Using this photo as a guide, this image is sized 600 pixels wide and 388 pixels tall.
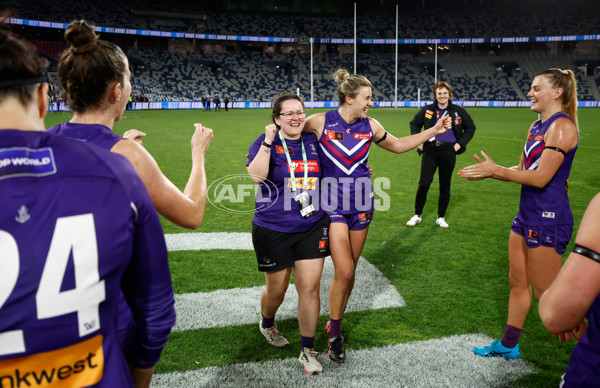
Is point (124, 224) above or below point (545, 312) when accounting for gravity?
above

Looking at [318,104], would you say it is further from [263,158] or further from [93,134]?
[93,134]

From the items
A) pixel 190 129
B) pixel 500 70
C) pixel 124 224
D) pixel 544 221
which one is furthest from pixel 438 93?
pixel 500 70

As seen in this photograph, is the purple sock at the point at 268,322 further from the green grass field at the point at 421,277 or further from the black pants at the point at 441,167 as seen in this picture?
the black pants at the point at 441,167

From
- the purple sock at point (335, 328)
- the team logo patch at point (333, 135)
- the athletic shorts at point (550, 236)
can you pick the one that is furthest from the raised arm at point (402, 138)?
the purple sock at point (335, 328)

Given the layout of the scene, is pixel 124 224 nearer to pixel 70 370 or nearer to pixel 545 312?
pixel 70 370

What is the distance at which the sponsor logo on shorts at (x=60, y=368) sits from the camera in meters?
1.18

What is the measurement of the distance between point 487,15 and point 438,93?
210ft

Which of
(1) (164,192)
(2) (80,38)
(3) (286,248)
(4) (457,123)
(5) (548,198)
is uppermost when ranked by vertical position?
(2) (80,38)

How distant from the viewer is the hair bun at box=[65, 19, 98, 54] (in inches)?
75.3

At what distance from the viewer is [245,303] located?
484 centimetres

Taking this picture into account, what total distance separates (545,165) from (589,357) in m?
2.11

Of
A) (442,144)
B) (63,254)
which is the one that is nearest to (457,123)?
(442,144)

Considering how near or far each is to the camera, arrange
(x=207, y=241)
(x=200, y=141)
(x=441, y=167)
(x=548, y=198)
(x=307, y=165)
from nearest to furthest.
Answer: (x=200, y=141) → (x=548, y=198) → (x=307, y=165) → (x=207, y=241) → (x=441, y=167)

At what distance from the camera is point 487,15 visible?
205 feet
